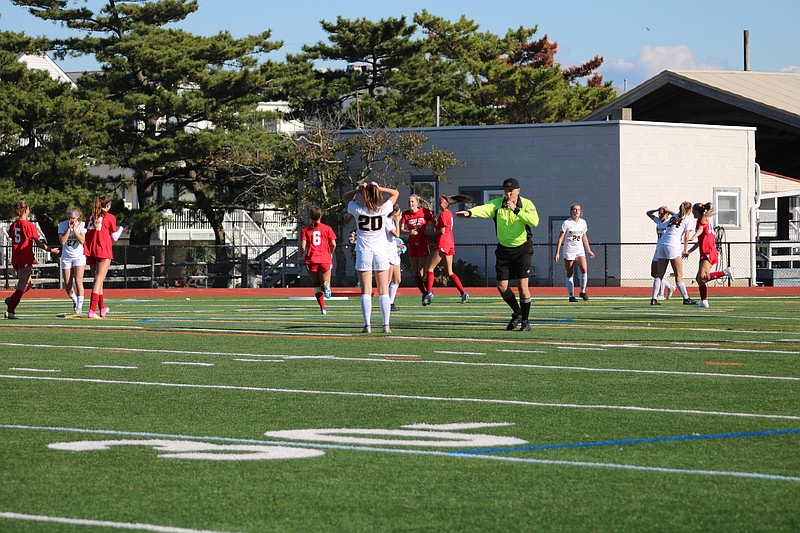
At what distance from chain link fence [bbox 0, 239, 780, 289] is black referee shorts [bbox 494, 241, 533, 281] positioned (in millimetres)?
21267

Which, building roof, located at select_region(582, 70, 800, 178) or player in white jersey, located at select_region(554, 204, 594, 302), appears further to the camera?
building roof, located at select_region(582, 70, 800, 178)

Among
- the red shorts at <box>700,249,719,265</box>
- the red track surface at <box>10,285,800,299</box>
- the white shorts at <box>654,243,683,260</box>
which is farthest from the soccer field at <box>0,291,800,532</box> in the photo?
the red track surface at <box>10,285,800,299</box>

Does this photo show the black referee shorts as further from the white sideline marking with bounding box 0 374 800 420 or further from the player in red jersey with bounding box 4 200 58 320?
the player in red jersey with bounding box 4 200 58 320

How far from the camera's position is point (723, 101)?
44.4 m

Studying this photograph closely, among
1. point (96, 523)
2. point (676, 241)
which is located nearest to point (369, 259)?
point (676, 241)

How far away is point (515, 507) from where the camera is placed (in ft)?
20.0

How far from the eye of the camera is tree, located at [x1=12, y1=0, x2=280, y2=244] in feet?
153

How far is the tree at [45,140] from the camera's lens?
145 ft

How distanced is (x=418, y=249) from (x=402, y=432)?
52.8 ft

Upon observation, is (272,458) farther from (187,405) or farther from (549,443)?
(187,405)

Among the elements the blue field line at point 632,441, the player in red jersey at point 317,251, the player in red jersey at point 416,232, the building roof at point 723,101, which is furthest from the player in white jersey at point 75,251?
the building roof at point 723,101

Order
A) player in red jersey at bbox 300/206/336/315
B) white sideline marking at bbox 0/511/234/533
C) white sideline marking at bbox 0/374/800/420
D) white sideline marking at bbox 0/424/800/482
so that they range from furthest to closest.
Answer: player in red jersey at bbox 300/206/336/315
white sideline marking at bbox 0/374/800/420
white sideline marking at bbox 0/424/800/482
white sideline marking at bbox 0/511/234/533

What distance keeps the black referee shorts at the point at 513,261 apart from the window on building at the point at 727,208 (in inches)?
995

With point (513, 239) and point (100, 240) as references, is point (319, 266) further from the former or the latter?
point (513, 239)
